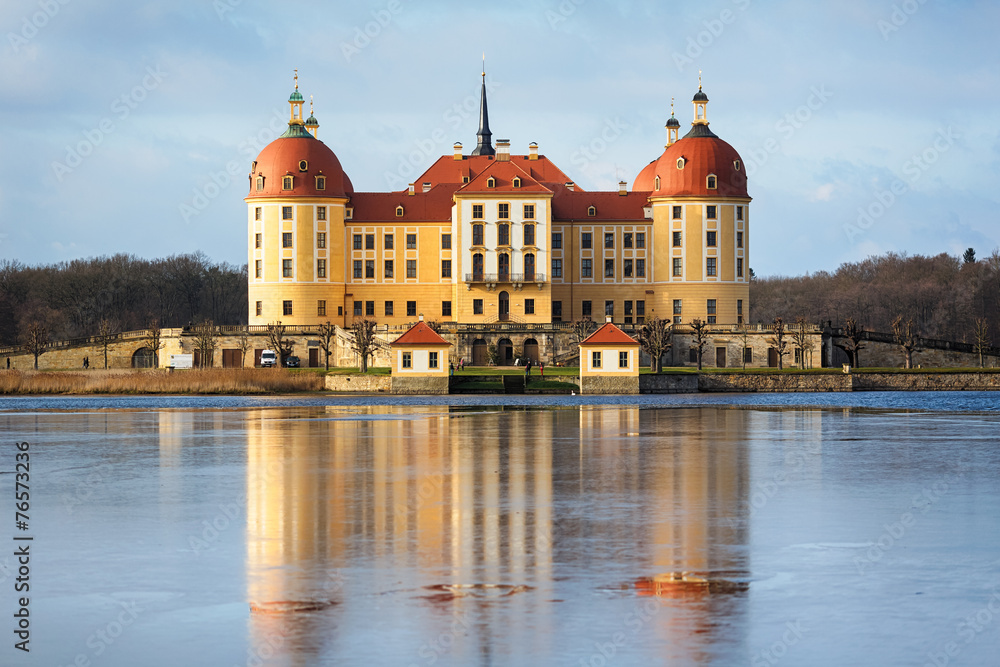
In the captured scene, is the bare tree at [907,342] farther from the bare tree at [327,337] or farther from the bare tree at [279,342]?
the bare tree at [279,342]

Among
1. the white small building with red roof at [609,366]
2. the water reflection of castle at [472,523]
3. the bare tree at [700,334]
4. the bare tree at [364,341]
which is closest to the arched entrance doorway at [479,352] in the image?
A: the bare tree at [364,341]

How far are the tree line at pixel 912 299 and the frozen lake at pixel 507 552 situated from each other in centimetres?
7359

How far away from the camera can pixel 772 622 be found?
1116cm

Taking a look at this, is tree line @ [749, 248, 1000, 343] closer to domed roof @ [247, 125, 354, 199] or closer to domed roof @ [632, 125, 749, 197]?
domed roof @ [632, 125, 749, 197]

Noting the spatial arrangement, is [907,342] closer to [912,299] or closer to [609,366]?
[609,366]

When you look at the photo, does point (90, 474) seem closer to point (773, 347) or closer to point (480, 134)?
point (773, 347)

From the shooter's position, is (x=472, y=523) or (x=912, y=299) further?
(x=912, y=299)

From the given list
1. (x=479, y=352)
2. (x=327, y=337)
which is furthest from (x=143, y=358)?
(x=479, y=352)

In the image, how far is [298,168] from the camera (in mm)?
79000

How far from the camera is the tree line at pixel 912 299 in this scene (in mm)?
101750

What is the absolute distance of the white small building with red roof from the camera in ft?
183

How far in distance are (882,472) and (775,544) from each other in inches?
318

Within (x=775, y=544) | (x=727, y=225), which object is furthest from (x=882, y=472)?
(x=727, y=225)

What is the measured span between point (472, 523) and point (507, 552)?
211 cm
